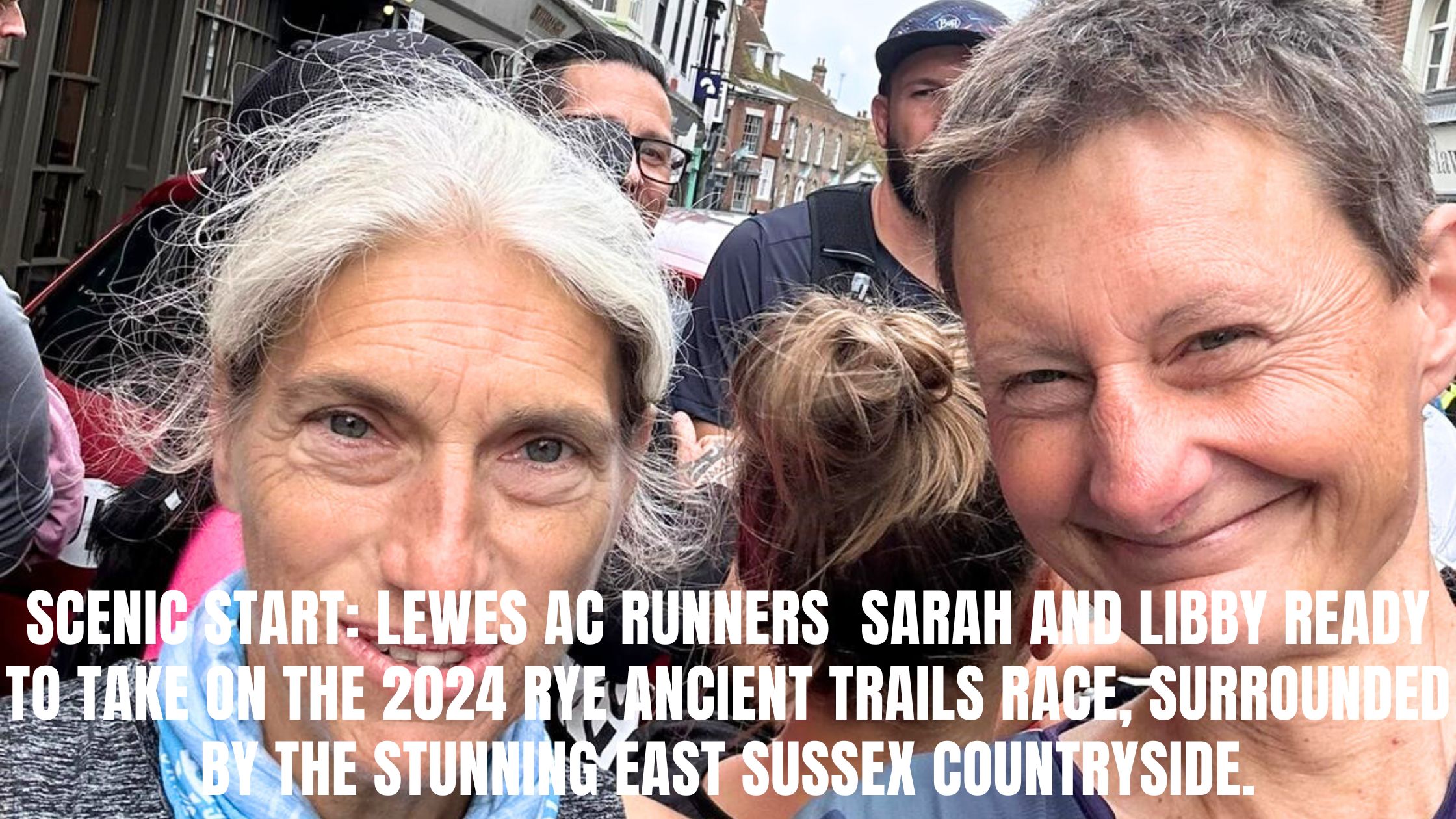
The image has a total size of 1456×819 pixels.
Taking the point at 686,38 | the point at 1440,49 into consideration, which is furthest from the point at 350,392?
the point at 686,38

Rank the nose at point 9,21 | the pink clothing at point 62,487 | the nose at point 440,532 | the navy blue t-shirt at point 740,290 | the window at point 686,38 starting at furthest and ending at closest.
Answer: the window at point 686,38 < the navy blue t-shirt at point 740,290 < the pink clothing at point 62,487 < the nose at point 9,21 < the nose at point 440,532

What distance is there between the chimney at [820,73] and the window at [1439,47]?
6231 cm

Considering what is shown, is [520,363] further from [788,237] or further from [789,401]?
[788,237]

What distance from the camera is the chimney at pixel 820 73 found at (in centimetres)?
8475

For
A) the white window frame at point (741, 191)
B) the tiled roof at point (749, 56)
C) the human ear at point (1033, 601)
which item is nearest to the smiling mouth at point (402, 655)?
the human ear at point (1033, 601)

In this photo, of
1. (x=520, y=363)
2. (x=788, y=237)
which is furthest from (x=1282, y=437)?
(x=788, y=237)

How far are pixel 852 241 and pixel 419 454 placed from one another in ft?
6.63

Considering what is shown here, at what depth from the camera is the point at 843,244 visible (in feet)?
11.6

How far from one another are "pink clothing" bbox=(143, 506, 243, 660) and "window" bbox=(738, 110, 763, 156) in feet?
219

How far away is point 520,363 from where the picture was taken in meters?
1.72

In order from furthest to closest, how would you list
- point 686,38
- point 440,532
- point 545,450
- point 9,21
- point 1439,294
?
point 686,38
point 9,21
point 545,450
point 440,532
point 1439,294

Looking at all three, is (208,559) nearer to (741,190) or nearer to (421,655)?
(421,655)

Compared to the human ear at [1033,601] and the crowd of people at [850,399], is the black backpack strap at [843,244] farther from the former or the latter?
the human ear at [1033,601]

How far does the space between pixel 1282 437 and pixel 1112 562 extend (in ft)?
0.76
